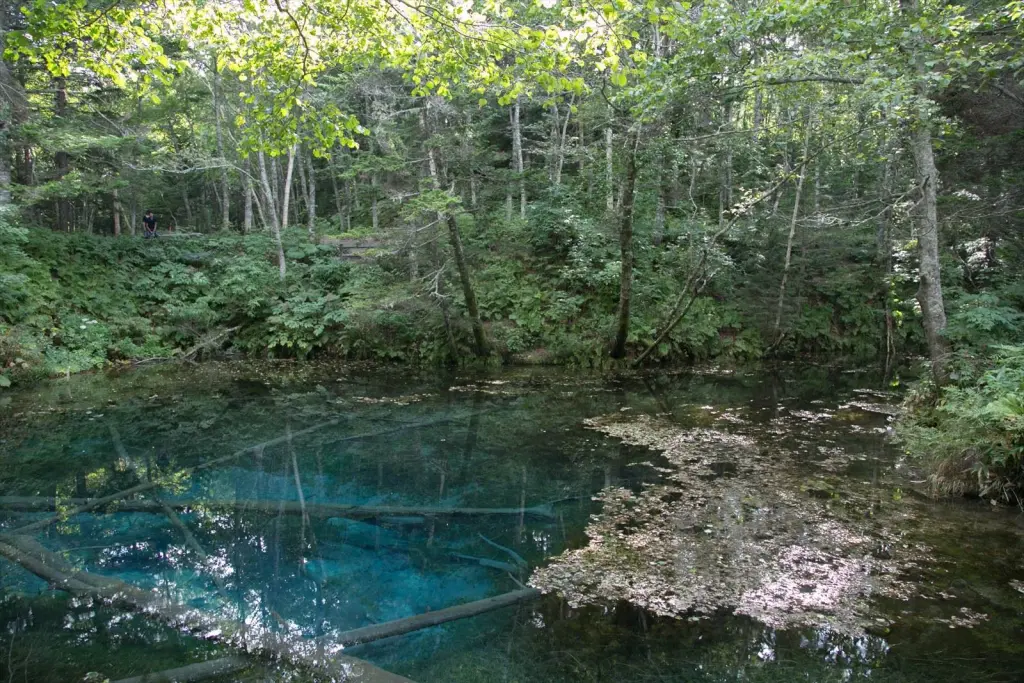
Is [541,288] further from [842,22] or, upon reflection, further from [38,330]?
[38,330]

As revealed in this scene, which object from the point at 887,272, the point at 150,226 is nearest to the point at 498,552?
the point at 887,272

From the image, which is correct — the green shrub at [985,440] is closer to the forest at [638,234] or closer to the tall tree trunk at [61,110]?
the forest at [638,234]

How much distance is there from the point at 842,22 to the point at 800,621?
754 cm

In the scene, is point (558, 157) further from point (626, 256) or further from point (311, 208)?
point (311, 208)

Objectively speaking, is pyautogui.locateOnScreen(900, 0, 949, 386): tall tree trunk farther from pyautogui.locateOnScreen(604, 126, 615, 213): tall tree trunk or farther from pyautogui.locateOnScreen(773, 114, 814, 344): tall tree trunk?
pyautogui.locateOnScreen(604, 126, 615, 213): tall tree trunk

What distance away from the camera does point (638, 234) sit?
16.3m

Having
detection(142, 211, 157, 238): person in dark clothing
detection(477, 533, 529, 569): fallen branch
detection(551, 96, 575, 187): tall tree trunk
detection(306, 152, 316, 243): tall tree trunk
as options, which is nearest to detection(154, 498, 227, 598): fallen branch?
detection(477, 533, 529, 569): fallen branch

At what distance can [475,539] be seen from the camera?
550 cm

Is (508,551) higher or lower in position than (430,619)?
lower

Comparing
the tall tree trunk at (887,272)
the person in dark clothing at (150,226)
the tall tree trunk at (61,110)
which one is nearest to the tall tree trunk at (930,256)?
the tall tree trunk at (887,272)

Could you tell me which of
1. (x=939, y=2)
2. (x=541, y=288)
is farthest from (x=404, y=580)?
(x=541, y=288)

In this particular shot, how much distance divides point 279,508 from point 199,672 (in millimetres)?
2898

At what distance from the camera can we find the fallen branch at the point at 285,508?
5988 millimetres

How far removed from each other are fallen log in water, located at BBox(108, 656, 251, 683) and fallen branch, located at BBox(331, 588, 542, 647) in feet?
1.95
